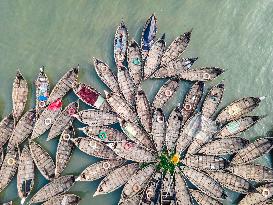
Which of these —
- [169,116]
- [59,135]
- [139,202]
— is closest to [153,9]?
[169,116]

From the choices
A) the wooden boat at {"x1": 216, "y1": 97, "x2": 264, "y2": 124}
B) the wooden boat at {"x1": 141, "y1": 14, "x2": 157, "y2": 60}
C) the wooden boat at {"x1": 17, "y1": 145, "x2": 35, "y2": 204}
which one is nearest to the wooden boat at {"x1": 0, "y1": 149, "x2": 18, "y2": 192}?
the wooden boat at {"x1": 17, "y1": 145, "x2": 35, "y2": 204}

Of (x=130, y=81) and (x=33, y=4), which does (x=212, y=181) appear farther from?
(x=33, y=4)

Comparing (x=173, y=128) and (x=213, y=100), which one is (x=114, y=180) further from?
(x=213, y=100)

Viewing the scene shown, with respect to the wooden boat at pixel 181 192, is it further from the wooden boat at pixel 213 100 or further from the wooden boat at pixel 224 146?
the wooden boat at pixel 213 100

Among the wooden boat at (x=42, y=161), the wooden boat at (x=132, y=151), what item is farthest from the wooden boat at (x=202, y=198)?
the wooden boat at (x=42, y=161)

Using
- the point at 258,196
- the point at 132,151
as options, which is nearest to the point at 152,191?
the point at 132,151

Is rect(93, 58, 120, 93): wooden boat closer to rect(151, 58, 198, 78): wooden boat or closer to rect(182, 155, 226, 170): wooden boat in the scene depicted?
rect(151, 58, 198, 78): wooden boat
